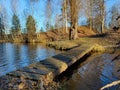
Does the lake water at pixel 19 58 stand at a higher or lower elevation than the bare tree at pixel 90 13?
lower

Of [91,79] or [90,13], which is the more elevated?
[90,13]

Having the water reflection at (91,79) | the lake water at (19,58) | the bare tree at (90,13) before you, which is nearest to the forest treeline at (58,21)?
the bare tree at (90,13)

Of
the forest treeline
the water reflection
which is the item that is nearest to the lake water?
the water reflection

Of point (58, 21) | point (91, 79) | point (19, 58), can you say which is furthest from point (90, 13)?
point (91, 79)

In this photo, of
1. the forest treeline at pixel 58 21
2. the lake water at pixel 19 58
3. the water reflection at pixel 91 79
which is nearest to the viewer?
the water reflection at pixel 91 79

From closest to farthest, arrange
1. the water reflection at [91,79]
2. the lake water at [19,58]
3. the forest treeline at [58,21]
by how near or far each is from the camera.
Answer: the water reflection at [91,79] → the lake water at [19,58] → the forest treeline at [58,21]

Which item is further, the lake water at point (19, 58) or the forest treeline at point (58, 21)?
the forest treeline at point (58, 21)

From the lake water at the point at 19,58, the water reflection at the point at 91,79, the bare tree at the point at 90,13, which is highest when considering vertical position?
the bare tree at the point at 90,13

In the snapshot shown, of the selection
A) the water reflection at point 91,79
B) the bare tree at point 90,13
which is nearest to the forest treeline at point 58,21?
the bare tree at point 90,13

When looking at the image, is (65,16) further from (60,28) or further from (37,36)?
(37,36)

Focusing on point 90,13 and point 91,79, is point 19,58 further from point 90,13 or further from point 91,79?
point 90,13

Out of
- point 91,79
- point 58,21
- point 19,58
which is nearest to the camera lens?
point 91,79

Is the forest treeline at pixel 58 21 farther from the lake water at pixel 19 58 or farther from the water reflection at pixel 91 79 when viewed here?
the water reflection at pixel 91 79

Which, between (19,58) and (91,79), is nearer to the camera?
(91,79)
